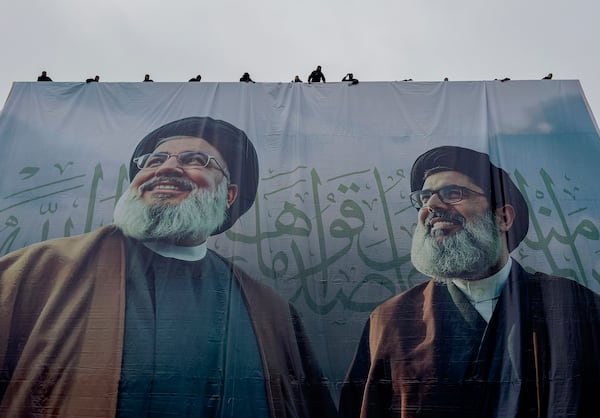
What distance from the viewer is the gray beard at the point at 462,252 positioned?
5.21 meters

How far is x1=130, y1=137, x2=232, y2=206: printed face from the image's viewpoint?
5547mm

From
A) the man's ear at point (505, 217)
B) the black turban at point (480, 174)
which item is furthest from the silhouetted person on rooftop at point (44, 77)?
the man's ear at point (505, 217)

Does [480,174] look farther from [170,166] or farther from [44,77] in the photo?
[44,77]

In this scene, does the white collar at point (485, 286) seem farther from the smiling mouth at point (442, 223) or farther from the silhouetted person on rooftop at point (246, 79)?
the silhouetted person on rooftop at point (246, 79)

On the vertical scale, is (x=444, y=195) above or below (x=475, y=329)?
above

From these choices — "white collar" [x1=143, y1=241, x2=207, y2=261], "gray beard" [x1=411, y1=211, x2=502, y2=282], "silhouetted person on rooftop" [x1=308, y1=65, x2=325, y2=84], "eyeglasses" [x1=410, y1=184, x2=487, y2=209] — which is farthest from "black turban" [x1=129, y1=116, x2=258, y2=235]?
"gray beard" [x1=411, y1=211, x2=502, y2=282]

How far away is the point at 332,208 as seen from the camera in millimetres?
5555

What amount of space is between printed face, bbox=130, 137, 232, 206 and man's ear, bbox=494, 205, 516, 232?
2.41 metres

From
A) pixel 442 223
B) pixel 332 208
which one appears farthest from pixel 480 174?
pixel 332 208

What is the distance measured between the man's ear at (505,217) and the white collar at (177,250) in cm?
264

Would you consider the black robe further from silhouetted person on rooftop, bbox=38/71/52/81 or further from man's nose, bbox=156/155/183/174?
silhouetted person on rooftop, bbox=38/71/52/81

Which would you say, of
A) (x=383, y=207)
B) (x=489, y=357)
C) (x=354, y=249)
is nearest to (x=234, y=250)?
(x=354, y=249)

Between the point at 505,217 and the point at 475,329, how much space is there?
3.66 ft

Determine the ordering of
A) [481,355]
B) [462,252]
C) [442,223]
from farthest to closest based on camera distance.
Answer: [442,223]
[462,252]
[481,355]
